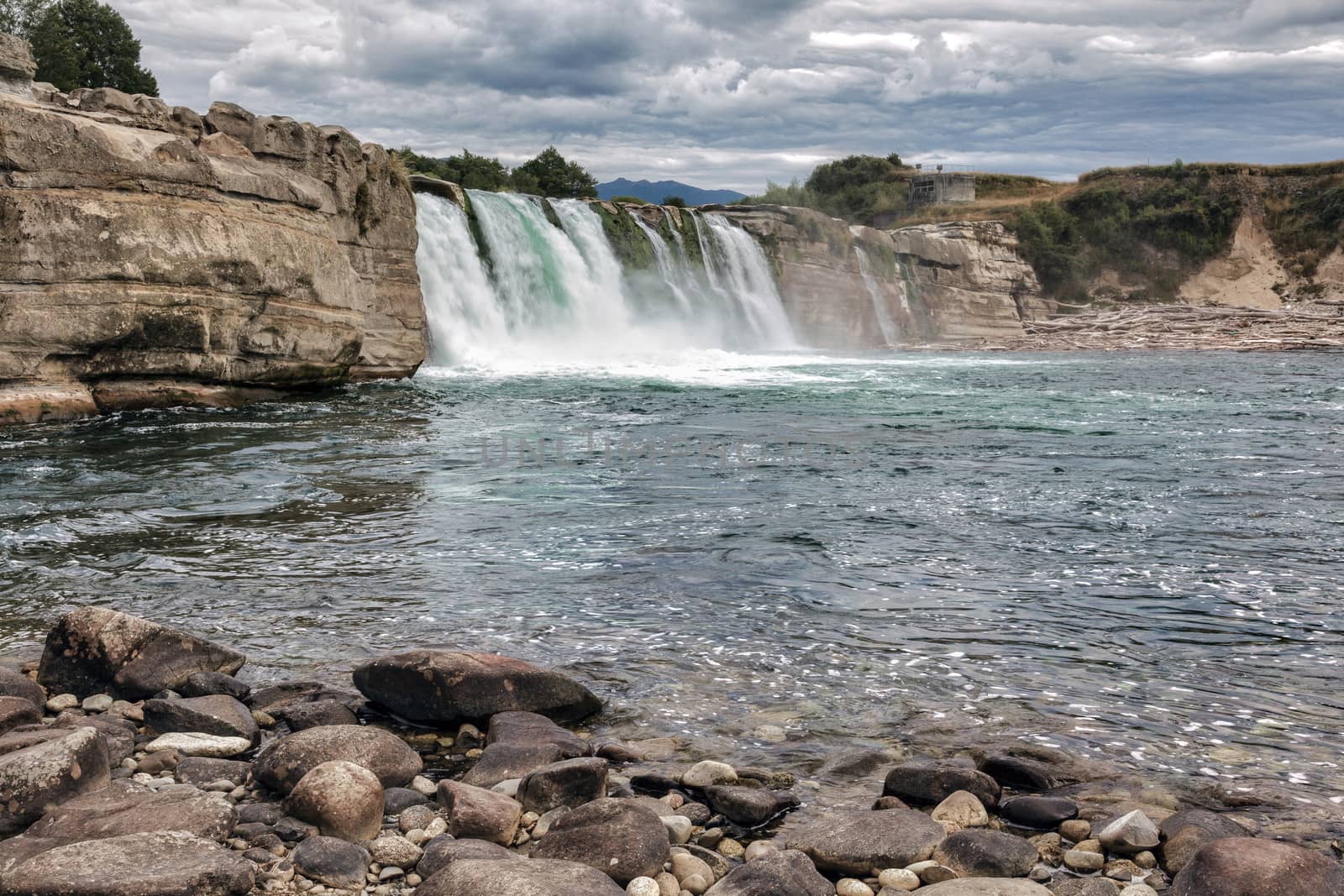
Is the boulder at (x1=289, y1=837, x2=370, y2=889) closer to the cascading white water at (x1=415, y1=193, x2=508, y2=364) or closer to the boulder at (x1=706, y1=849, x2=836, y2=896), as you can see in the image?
the boulder at (x1=706, y1=849, x2=836, y2=896)

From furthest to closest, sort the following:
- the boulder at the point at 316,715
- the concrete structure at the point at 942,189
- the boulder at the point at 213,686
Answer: the concrete structure at the point at 942,189 → the boulder at the point at 213,686 → the boulder at the point at 316,715

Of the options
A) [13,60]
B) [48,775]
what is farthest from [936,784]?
[13,60]

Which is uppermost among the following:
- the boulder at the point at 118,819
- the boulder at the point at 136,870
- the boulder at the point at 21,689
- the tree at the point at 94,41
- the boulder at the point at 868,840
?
the tree at the point at 94,41

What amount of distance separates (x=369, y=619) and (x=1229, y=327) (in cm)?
5319

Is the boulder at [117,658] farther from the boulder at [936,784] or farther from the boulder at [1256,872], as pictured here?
the boulder at [1256,872]

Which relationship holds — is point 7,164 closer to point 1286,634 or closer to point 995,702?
point 995,702

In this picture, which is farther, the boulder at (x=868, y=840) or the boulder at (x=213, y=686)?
the boulder at (x=213, y=686)

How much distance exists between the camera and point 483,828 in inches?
152

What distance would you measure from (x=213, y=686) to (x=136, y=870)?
208 cm

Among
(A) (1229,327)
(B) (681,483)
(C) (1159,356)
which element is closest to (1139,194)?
(A) (1229,327)

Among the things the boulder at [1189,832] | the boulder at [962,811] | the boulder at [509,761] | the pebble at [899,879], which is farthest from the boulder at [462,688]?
the boulder at [1189,832]

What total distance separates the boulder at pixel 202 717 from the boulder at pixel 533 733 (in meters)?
1.08

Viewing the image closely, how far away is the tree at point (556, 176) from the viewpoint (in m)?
59.5

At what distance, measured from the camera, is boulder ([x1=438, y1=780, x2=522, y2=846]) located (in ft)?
12.7
